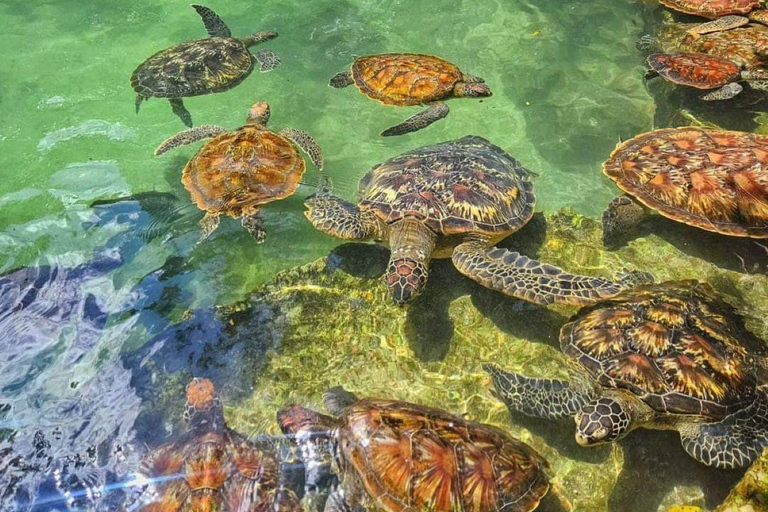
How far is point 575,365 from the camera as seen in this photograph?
3939 mm

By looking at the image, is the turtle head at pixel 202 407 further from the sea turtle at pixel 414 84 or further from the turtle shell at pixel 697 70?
the turtle shell at pixel 697 70

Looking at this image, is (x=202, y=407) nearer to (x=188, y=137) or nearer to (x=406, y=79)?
(x=188, y=137)

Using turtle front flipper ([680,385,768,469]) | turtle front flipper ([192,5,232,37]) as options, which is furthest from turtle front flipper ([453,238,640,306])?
turtle front flipper ([192,5,232,37])

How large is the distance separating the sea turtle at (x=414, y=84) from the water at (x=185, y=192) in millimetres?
217

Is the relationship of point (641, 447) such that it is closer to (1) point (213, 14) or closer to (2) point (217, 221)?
(2) point (217, 221)

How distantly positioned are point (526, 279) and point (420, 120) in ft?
9.44

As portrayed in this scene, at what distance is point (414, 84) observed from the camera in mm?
6523

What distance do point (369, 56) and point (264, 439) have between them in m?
5.36

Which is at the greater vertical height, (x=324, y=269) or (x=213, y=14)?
(x=213, y=14)

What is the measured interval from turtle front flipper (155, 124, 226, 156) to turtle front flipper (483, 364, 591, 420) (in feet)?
14.4

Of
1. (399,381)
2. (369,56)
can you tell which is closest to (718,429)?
(399,381)

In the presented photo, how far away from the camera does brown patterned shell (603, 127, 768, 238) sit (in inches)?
187

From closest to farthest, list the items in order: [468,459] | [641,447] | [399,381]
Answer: [468,459] → [641,447] → [399,381]

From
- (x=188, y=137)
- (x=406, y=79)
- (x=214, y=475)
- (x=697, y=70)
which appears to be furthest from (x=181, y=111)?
(x=697, y=70)
